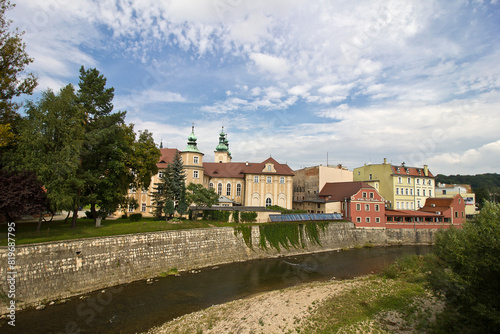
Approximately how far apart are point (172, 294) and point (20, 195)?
38.4 ft

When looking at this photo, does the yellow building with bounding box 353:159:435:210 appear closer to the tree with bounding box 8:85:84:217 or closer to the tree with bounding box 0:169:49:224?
the tree with bounding box 8:85:84:217

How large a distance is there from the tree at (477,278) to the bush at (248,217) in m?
25.1

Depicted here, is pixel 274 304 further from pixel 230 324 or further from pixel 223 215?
pixel 223 215

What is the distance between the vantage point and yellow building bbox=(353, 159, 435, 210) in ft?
172

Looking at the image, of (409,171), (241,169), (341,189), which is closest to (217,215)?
(241,169)

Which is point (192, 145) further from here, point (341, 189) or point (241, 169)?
point (341, 189)

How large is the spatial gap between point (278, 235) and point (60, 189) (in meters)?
22.6

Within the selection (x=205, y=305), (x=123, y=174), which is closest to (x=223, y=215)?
(x=123, y=174)

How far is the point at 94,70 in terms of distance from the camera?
1064 inches

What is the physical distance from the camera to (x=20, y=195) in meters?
17.4

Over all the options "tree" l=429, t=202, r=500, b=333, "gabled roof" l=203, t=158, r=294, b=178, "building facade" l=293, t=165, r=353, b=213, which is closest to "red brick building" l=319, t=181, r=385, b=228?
"building facade" l=293, t=165, r=353, b=213

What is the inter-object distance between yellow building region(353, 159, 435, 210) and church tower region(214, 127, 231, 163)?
34157 mm

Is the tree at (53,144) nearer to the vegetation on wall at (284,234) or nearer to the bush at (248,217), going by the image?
the vegetation on wall at (284,234)

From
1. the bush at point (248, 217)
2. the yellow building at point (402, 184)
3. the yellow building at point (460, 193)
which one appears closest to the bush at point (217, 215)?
the bush at point (248, 217)
